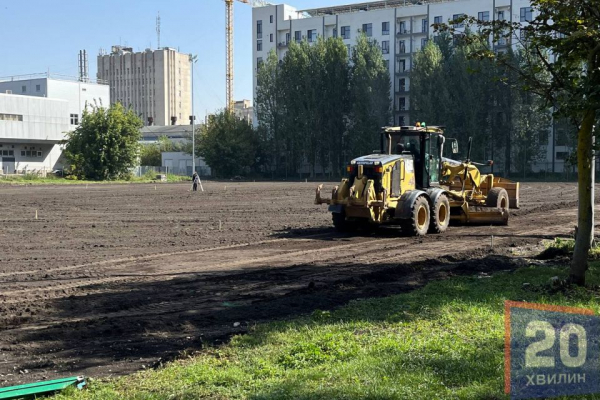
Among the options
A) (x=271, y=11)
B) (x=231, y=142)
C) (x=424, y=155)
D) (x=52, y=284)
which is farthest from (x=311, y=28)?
(x=52, y=284)

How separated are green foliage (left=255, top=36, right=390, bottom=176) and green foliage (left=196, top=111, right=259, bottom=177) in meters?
3.56

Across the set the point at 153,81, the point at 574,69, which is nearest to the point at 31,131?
the point at 574,69

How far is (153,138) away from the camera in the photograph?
12838 cm

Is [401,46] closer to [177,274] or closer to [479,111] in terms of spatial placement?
[479,111]

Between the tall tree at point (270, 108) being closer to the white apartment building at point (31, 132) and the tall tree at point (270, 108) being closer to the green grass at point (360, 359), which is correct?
the white apartment building at point (31, 132)

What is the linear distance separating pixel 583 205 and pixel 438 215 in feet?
31.0

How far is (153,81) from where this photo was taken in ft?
593

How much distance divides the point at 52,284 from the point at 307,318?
19.1 feet

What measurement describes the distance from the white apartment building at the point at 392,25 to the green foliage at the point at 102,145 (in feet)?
95.9

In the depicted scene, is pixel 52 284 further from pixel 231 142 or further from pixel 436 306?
pixel 231 142

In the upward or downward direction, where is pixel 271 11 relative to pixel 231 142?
upward

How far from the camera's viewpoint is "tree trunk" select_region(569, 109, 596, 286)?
10453 mm

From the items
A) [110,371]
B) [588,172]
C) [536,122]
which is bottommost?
[110,371]

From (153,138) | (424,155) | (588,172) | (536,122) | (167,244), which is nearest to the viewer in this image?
(588,172)
